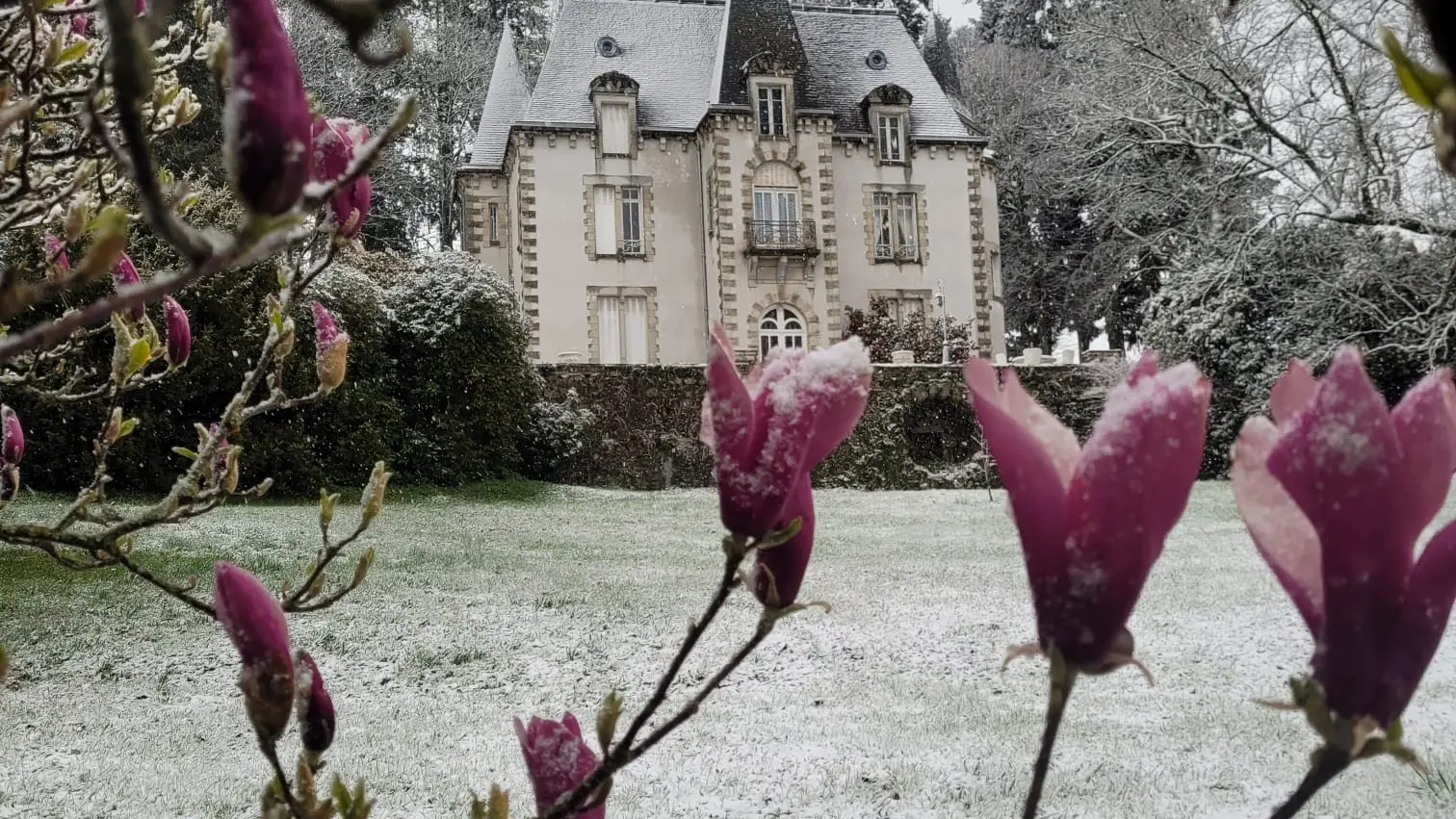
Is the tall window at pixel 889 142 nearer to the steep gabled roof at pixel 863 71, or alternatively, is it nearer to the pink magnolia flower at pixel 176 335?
the steep gabled roof at pixel 863 71

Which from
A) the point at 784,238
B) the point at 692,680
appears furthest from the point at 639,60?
the point at 692,680

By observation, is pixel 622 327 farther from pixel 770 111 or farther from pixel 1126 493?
pixel 1126 493

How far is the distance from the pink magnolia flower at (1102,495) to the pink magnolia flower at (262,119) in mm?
249

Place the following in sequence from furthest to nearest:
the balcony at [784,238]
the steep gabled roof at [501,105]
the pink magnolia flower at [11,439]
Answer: the steep gabled roof at [501,105] → the balcony at [784,238] → the pink magnolia flower at [11,439]

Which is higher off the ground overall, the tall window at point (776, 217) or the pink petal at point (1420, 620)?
the tall window at point (776, 217)

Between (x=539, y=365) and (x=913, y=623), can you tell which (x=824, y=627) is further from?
(x=539, y=365)

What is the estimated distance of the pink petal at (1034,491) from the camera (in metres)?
0.41

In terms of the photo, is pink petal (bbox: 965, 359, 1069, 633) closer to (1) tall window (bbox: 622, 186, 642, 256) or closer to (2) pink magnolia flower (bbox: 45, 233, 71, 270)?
(2) pink magnolia flower (bbox: 45, 233, 71, 270)

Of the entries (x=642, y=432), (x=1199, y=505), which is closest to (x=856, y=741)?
(x=1199, y=505)

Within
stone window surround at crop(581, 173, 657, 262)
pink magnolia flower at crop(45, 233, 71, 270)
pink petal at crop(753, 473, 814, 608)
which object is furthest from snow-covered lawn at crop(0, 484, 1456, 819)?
stone window surround at crop(581, 173, 657, 262)

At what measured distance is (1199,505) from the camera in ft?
35.6

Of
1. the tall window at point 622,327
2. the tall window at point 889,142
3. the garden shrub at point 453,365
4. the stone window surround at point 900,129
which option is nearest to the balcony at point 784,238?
the stone window surround at point 900,129

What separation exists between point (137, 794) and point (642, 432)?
10.1m

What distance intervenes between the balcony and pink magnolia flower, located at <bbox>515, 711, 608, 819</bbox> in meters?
18.0
